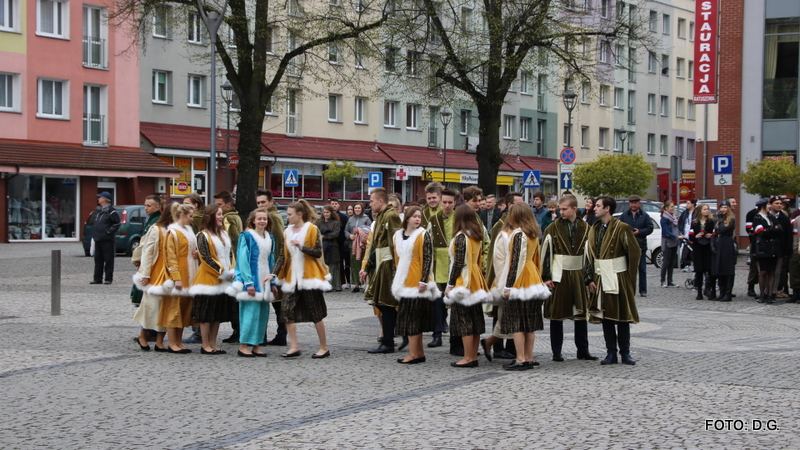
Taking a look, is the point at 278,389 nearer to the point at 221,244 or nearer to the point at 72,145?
the point at 221,244

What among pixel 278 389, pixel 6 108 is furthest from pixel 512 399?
pixel 6 108

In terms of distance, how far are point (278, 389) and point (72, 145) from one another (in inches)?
1358

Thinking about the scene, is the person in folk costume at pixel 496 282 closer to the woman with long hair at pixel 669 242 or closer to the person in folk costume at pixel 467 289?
the person in folk costume at pixel 467 289

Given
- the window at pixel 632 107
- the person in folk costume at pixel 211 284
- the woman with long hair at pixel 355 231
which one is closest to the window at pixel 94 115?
the woman with long hair at pixel 355 231

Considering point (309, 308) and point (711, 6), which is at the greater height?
point (711, 6)

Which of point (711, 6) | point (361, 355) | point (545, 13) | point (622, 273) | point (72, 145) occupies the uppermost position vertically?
point (711, 6)

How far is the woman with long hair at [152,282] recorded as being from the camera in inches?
443

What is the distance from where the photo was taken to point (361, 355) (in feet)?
36.5

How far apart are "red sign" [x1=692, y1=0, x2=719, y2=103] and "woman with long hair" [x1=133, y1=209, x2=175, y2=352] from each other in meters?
31.5

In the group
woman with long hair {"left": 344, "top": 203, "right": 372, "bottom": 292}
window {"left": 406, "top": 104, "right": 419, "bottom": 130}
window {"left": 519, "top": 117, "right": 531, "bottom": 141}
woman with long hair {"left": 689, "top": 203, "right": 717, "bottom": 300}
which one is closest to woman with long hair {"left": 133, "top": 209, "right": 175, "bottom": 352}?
woman with long hair {"left": 344, "top": 203, "right": 372, "bottom": 292}

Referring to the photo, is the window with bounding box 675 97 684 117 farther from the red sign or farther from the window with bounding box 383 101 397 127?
the red sign

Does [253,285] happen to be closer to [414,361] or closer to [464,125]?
[414,361]

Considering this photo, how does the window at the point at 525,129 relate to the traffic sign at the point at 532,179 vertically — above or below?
above

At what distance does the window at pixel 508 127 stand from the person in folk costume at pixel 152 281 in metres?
54.9
